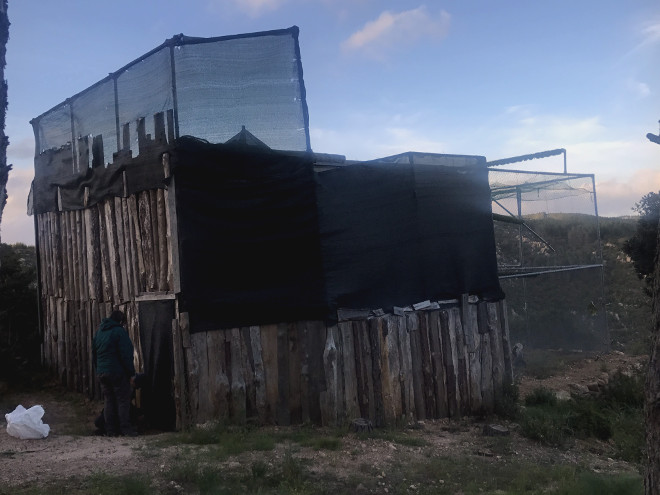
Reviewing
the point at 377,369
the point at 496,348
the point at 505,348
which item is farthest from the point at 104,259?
the point at 505,348

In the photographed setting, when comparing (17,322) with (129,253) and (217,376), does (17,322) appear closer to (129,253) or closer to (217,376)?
(129,253)

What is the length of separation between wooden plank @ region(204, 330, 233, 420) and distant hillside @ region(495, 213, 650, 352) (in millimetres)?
8294

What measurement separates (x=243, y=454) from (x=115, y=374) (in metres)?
2.42

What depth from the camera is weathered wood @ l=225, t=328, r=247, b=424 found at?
8.38 metres

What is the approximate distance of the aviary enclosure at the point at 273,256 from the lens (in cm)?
848

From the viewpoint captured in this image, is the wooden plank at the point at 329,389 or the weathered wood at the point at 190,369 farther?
the wooden plank at the point at 329,389

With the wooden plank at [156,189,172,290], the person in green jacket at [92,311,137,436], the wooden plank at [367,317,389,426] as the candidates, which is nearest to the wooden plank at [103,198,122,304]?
the wooden plank at [156,189,172,290]

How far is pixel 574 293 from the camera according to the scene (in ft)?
76.6

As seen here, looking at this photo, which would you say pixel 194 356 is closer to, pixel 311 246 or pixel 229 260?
pixel 229 260

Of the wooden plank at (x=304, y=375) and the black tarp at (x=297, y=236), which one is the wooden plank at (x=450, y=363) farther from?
the wooden plank at (x=304, y=375)

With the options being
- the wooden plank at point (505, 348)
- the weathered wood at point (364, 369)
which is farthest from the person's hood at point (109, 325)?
the wooden plank at point (505, 348)

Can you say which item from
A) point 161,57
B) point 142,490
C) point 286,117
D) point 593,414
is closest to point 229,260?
point 286,117

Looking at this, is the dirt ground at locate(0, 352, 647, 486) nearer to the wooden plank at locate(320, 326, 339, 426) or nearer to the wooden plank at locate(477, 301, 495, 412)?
the wooden plank at locate(477, 301, 495, 412)

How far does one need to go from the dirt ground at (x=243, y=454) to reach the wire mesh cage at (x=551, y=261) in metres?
3.93
